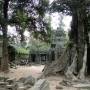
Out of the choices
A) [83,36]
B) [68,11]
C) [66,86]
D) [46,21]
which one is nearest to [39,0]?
[46,21]

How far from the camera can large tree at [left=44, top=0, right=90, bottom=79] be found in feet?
41.1

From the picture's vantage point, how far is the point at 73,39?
14227 mm

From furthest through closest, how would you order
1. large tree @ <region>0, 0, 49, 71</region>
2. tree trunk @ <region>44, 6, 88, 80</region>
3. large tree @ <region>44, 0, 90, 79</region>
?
large tree @ <region>0, 0, 49, 71</region> < tree trunk @ <region>44, 6, 88, 80</region> < large tree @ <region>44, 0, 90, 79</region>

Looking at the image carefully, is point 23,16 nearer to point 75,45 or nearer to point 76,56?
point 75,45

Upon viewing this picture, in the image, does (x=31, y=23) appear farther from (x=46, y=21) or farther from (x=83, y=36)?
(x=83, y=36)

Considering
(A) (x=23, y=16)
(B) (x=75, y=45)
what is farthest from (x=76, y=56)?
(A) (x=23, y=16)

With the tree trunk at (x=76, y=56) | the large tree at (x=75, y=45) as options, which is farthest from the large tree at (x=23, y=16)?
the tree trunk at (x=76, y=56)

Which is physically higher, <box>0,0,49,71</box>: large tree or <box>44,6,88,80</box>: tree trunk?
<box>0,0,49,71</box>: large tree

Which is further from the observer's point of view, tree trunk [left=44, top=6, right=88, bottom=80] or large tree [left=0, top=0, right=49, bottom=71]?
large tree [left=0, top=0, right=49, bottom=71]

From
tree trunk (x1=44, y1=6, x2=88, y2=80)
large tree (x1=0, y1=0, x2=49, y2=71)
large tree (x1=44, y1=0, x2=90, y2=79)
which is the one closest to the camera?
large tree (x1=44, y1=0, x2=90, y2=79)

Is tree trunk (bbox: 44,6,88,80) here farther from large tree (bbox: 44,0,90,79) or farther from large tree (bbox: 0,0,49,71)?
large tree (bbox: 0,0,49,71)

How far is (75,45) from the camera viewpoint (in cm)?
1352

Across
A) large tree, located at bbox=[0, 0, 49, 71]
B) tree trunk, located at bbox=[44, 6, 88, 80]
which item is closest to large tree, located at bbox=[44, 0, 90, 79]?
tree trunk, located at bbox=[44, 6, 88, 80]

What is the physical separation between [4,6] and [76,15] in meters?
6.59
